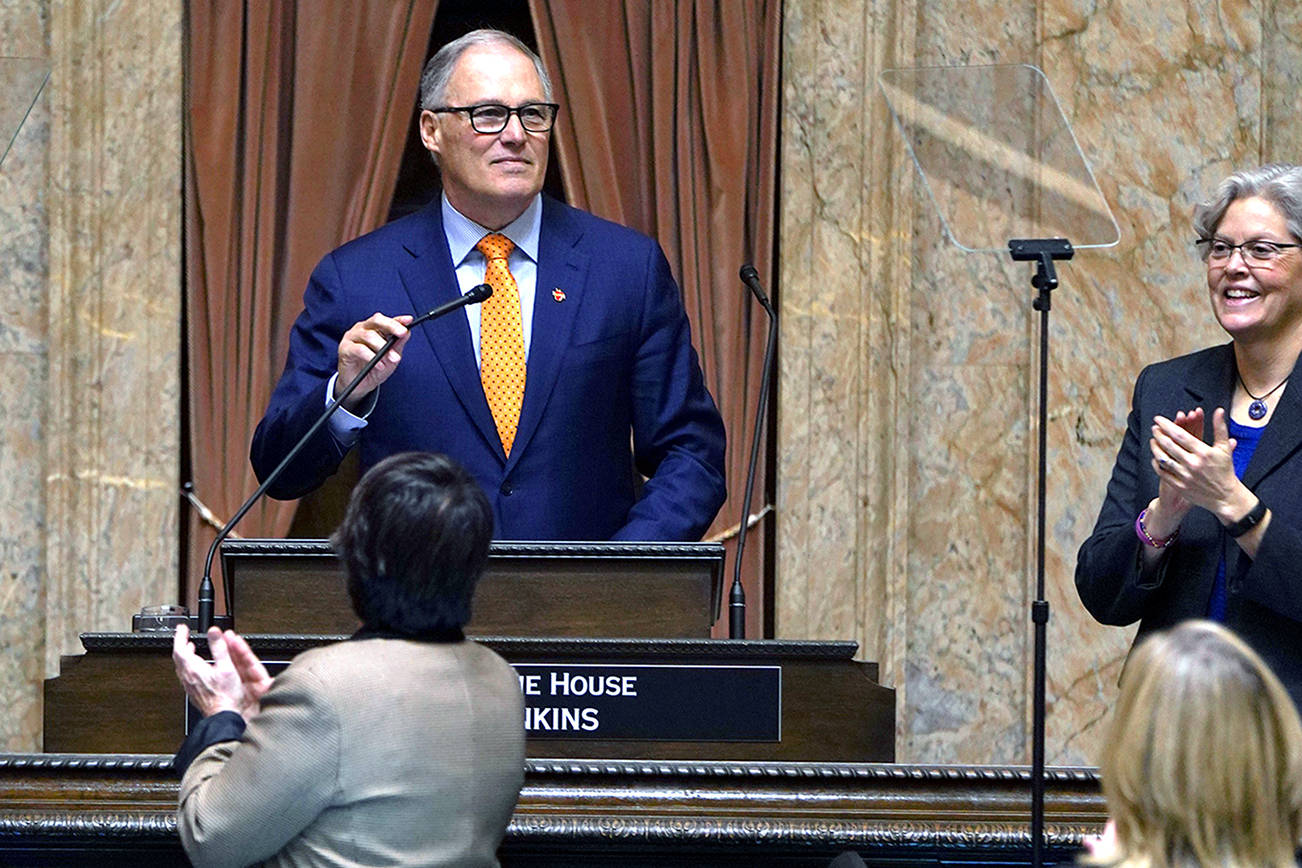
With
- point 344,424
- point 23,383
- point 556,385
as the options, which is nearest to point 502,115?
point 556,385

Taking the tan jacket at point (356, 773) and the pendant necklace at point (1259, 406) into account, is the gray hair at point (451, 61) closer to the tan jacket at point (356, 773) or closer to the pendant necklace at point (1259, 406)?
the pendant necklace at point (1259, 406)

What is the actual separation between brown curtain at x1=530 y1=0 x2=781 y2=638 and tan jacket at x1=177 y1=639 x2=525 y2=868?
10.3 feet

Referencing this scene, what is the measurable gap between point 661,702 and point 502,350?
1260 millimetres

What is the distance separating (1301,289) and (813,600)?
2.39m

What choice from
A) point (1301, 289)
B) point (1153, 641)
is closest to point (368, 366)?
point (1301, 289)

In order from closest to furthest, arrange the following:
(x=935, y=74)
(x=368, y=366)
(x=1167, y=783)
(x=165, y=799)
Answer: (x=1167, y=783) < (x=165, y=799) < (x=368, y=366) < (x=935, y=74)

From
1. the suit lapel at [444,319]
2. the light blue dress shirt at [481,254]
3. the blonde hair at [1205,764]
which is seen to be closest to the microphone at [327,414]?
the suit lapel at [444,319]

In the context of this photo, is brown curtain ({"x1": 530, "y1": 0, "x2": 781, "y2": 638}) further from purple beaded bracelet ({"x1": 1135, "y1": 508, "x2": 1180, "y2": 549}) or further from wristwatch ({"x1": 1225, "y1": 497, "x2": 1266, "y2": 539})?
wristwatch ({"x1": 1225, "y1": 497, "x2": 1266, "y2": 539})

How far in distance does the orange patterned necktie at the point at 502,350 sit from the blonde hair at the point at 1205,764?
8.27ft

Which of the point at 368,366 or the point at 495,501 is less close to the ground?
the point at 368,366

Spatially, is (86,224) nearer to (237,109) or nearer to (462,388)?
(237,109)

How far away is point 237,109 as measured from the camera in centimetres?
552

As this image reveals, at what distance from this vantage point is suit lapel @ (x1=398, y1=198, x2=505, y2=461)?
4.25m

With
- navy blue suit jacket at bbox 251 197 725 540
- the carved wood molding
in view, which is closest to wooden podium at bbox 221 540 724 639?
the carved wood molding
